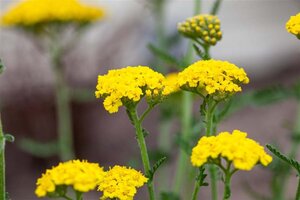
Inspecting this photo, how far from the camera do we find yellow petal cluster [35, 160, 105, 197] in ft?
6.29

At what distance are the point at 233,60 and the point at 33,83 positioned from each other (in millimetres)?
2666

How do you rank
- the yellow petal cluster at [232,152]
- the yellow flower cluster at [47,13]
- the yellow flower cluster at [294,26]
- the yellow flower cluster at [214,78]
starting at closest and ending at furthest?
the yellow petal cluster at [232,152], the yellow flower cluster at [214,78], the yellow flower cluster at [294,26], the yellow flower cluster at [47,13]

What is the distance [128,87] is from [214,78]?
0.25 meters

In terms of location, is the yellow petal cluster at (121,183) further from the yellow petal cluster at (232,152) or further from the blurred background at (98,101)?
the blurred background at (98,101)

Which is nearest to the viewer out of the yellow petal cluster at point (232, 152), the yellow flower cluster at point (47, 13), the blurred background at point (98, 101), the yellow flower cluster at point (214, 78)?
the yellow petal cluster at point (232, 152)

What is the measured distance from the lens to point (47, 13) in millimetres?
4461

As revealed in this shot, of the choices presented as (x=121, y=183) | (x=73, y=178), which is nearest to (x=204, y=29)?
(x=121, y=183)

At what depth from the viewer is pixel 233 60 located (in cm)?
926

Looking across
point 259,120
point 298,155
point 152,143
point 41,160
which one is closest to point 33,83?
point 41,160

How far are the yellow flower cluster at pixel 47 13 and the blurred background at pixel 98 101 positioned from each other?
5.57 feet

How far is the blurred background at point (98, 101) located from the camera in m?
7.23

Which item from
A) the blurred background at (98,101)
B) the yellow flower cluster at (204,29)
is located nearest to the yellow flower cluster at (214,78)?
the yellow flower cluster at (204,29)

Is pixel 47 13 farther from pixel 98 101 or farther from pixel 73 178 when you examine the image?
pixel 98 101

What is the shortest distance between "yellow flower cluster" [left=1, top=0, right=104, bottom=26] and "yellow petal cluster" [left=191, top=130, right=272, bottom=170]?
262cm
